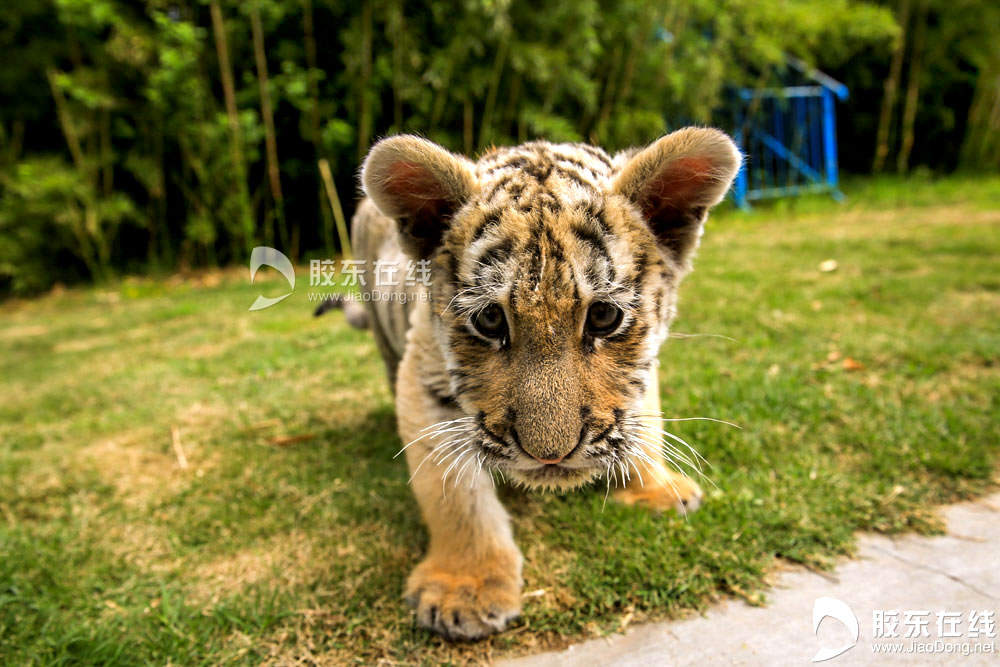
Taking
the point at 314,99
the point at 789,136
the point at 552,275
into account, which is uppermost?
the point at 314,99

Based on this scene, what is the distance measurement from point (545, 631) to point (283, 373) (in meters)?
3.60

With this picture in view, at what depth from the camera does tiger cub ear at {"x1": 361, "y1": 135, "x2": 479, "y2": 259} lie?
7.44 feet

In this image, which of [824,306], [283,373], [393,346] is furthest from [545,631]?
[824,306]

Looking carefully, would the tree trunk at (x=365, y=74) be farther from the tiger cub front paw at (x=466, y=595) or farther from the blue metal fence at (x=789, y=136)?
the tiger cub front paw at (x=466, y=595)

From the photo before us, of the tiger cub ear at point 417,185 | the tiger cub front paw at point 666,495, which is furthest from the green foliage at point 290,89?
the tiger cub front paw at point 666,495

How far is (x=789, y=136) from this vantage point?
14.6m

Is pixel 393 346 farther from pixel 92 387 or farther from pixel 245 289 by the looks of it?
pixel 245 289

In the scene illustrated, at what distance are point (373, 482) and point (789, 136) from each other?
45.9ft

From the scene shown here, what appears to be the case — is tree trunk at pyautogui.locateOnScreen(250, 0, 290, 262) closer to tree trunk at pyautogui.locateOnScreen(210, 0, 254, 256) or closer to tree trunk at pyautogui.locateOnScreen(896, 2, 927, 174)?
tree trunk at pyautogui.locateOnScreen(210, 0, 254, 256)

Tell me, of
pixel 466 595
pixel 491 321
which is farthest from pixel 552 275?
pixel 466 595

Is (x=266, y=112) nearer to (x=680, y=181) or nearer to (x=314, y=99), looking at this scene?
(x=314, y=99)

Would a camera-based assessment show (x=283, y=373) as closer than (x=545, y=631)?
No

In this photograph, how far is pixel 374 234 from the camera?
369cm

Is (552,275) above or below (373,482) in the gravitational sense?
above
